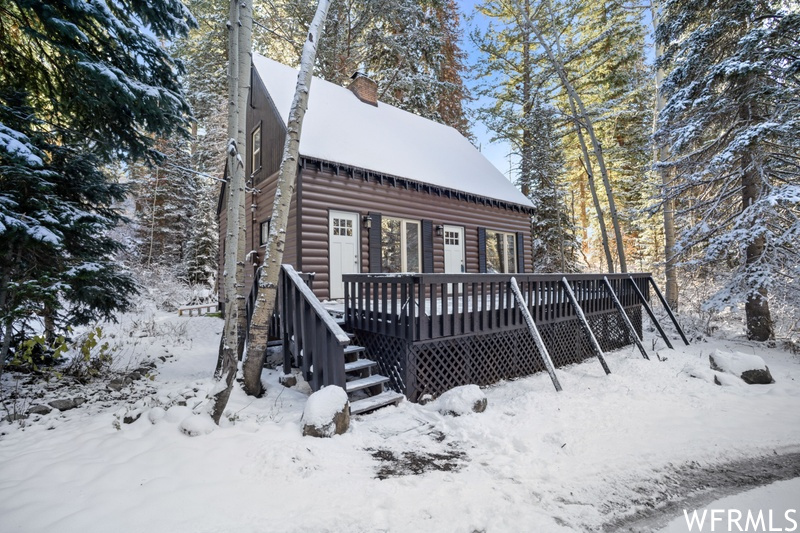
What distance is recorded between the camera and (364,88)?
11453mm

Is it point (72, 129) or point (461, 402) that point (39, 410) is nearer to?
point (72, 129)

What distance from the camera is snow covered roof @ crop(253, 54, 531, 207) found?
838 cm

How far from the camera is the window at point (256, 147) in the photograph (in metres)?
9.59

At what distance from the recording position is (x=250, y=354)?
402 cm

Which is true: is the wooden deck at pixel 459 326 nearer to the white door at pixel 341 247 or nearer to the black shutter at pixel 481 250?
the white door at pixel 341 247

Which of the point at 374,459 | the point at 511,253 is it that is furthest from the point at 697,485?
the point at 511,253

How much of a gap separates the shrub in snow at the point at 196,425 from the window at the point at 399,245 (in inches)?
235

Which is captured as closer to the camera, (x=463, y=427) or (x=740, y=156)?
(x=463, y=427)

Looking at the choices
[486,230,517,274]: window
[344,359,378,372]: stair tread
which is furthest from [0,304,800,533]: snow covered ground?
[486,230,517,274]: window

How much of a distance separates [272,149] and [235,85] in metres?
4.91

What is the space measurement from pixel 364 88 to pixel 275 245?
373 inches

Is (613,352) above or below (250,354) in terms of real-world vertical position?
below

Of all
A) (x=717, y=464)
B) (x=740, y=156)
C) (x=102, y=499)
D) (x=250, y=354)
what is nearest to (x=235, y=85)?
(x=250, y=354)

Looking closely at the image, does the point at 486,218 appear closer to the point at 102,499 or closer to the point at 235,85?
the point at 235,85
